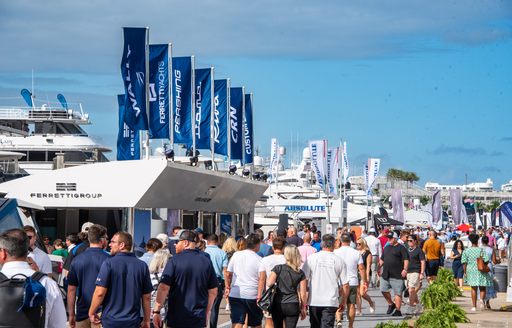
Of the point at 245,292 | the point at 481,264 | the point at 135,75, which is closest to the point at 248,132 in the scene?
the point at 135,75

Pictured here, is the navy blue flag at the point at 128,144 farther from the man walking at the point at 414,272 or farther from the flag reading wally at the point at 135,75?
the man walking at the point at 414,272

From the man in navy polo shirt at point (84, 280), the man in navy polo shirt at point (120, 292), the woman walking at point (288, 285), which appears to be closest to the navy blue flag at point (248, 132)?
the woman walking at point (288, 285)

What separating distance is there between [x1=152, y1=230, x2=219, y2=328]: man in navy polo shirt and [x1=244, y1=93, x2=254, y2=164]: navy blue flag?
101 feet

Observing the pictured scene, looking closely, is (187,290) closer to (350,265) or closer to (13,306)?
(13,306)

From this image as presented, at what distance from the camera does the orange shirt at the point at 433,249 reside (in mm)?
28734

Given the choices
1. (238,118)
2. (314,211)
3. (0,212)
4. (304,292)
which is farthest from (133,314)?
(314,211)

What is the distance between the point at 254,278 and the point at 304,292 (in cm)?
109

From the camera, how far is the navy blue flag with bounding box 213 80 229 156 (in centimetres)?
3888

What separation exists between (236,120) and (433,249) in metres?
13.8

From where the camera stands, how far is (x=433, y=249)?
28.8 meters

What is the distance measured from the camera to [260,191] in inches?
1829

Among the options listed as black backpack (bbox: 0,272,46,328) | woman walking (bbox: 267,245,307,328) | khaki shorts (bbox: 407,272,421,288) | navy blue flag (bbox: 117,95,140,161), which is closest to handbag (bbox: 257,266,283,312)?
woman walking (bbox: 267,245,307,328)

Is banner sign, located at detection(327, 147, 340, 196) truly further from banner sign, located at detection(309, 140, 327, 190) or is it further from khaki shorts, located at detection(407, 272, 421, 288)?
khaki shorts, located at detection(407, 272, 421, 288)

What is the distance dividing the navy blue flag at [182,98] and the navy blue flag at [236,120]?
6375 millimetres
